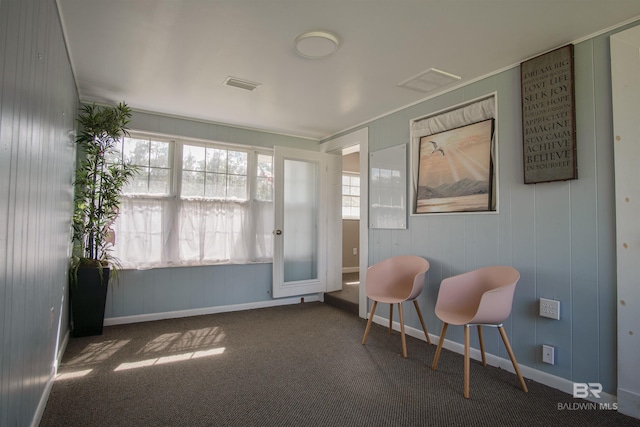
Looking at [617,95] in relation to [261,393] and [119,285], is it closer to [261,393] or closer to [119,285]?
[261,393]

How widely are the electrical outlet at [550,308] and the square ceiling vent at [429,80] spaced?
190cm

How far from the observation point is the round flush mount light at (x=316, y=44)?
2.30 meters

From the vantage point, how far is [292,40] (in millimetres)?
2373

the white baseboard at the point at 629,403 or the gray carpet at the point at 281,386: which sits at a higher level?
the white baseboard at the point at 629,403

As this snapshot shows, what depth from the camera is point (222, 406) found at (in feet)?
6.87

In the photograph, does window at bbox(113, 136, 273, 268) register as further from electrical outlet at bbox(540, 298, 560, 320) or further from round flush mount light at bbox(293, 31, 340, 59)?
electrical outlet at bbox(540, 298, 560, 320)

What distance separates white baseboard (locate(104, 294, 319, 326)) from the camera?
3.74 metres

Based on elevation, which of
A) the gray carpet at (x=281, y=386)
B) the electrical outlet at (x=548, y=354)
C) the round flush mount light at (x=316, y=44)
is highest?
the round flush mount light at (x=316, y=44)

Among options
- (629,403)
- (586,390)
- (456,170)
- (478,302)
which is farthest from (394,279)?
(629,403)

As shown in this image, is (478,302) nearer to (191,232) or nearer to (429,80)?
(429,80)

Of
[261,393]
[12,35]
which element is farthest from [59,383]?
[12,35]

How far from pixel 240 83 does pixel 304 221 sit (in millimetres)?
2220

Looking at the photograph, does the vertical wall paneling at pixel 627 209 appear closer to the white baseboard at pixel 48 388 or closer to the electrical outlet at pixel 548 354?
the electrical outlet at pixel 548 354

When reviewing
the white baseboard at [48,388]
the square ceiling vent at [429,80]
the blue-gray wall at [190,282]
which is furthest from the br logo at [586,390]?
the blue-gray wall at [190,282]
